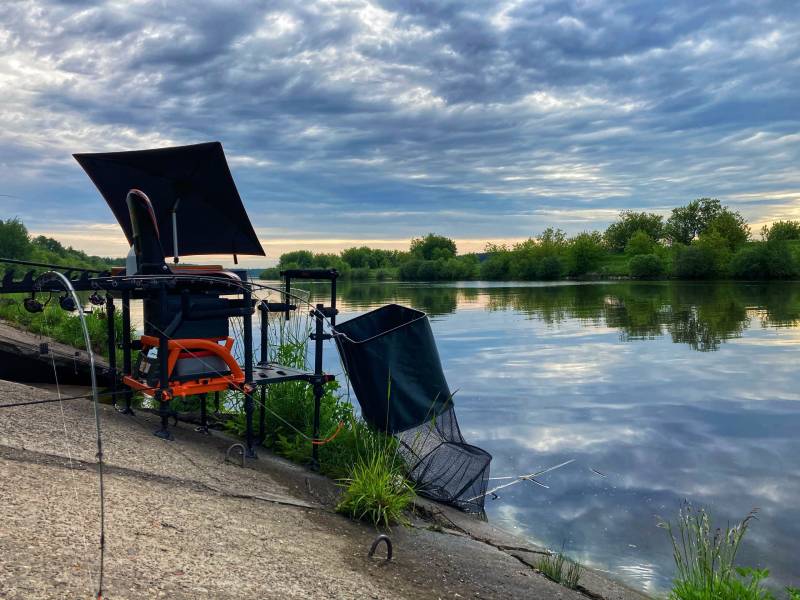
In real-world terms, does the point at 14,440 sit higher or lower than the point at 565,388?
higher

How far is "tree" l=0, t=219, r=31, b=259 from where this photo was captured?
52.1 metres

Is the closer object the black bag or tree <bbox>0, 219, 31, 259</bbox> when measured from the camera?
the black bag

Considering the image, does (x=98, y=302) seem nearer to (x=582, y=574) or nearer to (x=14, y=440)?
(x=14, y=440)

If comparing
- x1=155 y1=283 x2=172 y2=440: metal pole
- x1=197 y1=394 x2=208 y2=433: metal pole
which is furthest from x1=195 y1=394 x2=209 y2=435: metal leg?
x1=155 y1=283 x2=172 y2=440: metal pole

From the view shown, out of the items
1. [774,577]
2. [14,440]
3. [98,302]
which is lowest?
[774,577]

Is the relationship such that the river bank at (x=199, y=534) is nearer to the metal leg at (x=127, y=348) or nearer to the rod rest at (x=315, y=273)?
the metal leg at (x=127, y=348)

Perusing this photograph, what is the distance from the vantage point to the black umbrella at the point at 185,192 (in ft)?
22.3

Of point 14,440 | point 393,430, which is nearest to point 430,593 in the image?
point 393,430

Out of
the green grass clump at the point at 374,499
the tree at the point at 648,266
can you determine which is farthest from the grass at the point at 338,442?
the tree at the point at 648,266

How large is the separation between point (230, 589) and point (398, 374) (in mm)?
3455

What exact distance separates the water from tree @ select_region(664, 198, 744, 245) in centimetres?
10895

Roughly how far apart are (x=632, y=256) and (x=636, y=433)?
120 m

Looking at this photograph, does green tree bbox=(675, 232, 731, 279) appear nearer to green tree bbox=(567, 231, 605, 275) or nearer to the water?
green tree bbox=(567, 231, 605, 275)

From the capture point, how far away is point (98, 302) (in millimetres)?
6391
